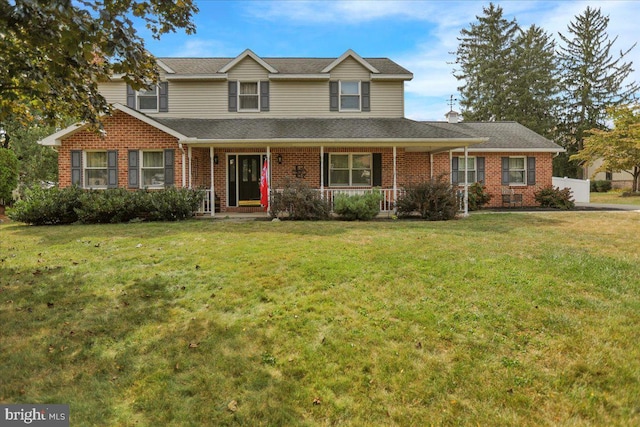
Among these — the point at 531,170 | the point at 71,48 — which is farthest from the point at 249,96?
the point at 531,170

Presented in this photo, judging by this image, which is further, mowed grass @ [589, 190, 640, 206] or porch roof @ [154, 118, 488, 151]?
mowed grass @ [589, 190, 640, 206]

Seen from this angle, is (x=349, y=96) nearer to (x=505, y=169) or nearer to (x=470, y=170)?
(x=470, y=170)

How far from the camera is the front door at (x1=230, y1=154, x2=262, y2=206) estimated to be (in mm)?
14914

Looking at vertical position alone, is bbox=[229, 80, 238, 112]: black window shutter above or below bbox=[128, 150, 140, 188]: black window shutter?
above

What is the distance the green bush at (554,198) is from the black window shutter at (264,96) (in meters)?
12.4

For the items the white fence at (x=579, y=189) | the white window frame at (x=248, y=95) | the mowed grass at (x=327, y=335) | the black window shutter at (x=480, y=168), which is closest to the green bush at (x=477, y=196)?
the black window shutter at (x=480, y=168)

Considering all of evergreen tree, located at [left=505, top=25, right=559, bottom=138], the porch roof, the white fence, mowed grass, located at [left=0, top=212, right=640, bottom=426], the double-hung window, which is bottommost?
mowed grass, located at [left=0, top=212, right=640, bottom=426]

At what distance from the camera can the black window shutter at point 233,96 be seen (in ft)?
51.0

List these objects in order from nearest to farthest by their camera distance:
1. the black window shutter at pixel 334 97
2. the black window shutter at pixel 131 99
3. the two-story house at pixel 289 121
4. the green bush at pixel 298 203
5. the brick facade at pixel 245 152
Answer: the green bush at pixel 298 203 → the brick facade at pixel 245 152 → the two-story house at pixel 289 121 → the black window shutter at pixel 131 99 → the black window shutter at pixel 334 97

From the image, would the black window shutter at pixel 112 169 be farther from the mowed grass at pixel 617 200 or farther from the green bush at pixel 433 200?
the mowed grass at pixel 617 200

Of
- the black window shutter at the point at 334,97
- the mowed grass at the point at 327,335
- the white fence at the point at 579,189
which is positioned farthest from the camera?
the white fence at the point at 579,189

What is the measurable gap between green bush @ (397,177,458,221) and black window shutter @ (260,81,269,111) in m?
7.12

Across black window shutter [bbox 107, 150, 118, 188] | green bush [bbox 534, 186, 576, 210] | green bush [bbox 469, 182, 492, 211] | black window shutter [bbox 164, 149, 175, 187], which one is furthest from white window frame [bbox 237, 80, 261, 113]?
green bush [bbox 534, 186, 576, 210]

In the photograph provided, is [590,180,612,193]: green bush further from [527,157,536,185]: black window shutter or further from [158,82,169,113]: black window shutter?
[158,82,169,113]: black window shutter
